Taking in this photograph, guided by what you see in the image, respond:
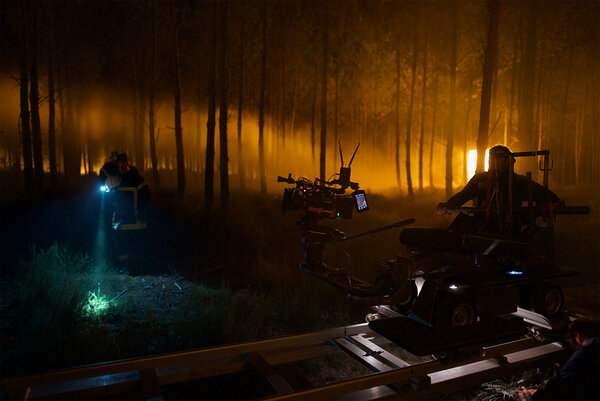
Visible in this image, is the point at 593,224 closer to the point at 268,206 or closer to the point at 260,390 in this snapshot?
the point at 268,206

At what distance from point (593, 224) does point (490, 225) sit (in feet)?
42.0

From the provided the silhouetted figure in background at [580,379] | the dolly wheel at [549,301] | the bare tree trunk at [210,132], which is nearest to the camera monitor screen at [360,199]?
the dolly wheel at [549,301]

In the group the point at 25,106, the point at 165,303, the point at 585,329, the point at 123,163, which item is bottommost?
the point at 165,303

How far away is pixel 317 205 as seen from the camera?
18.4ft

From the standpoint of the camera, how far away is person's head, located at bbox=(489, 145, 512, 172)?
16.0 feet

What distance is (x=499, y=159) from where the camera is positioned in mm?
4965

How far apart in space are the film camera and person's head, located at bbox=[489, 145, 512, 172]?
1.63 meters

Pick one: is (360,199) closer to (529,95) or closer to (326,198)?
(326,198)

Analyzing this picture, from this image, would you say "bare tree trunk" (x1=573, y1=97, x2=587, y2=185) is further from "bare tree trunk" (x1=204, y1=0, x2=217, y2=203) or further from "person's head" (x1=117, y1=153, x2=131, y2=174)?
"person's head" (x1=117, y1=153, x2=131, y2=174)

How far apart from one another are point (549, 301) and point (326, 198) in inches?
120

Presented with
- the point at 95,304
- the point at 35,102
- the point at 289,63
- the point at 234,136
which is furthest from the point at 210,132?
the point at 234,136

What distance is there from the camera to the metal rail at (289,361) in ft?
10.5

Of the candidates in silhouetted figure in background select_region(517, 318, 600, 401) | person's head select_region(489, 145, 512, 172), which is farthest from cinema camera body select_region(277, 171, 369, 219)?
silhouetted figure in background select_region(517, 318, 600, 401)

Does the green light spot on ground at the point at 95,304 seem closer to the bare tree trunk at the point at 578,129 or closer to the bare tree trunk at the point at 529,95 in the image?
the bare tree trunk at the point at 529,95
